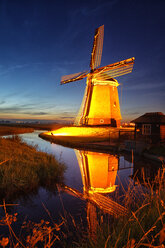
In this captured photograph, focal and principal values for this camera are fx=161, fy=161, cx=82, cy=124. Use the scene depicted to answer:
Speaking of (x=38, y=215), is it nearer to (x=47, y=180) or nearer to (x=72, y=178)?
(x=47, y=180)

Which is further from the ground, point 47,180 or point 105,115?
point 105,115

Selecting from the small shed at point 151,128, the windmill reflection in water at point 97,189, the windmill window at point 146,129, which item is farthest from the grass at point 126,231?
the windmill window at point 146,129

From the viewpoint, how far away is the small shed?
1584cm

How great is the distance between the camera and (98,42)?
28.7 metres

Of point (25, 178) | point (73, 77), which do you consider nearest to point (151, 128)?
point (25, 178)

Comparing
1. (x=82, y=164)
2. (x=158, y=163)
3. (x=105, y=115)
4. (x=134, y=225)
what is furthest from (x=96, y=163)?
(x=105, y=115)

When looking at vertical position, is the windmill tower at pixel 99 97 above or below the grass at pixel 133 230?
above

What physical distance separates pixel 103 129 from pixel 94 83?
347 inches

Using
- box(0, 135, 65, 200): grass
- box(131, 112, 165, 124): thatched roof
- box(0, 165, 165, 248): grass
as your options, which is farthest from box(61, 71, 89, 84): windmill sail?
box(0, 165, 165, 248): grass

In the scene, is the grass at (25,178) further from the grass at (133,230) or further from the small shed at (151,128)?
the small shed at (151,128)

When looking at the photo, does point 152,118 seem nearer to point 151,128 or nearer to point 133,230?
point 151,128

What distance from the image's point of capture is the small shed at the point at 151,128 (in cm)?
1584

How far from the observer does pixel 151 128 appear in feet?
53.9

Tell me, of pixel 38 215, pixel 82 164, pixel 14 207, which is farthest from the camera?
pixel 82 164
